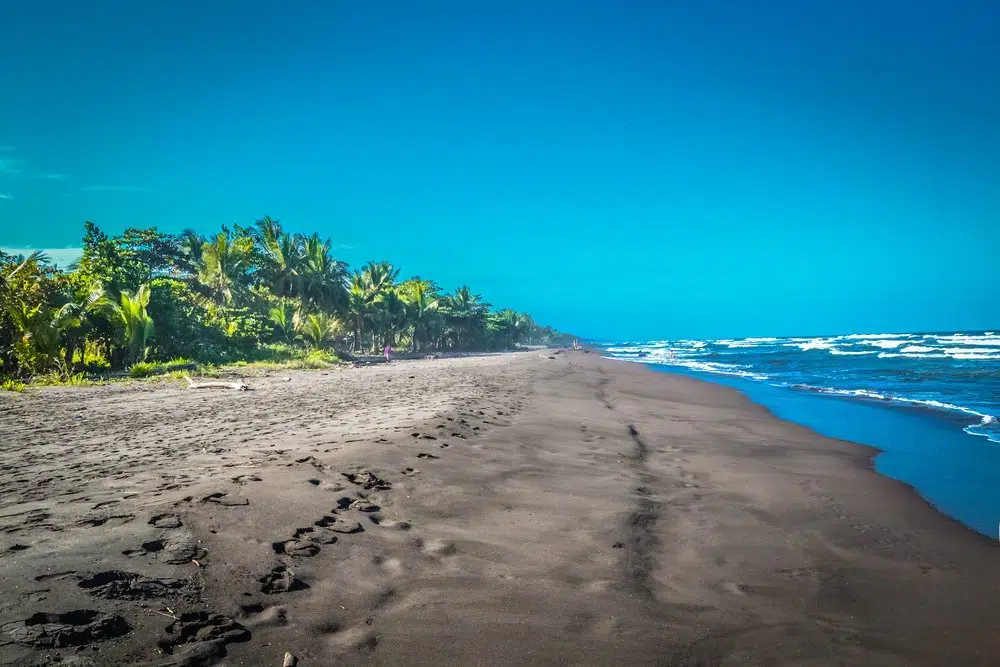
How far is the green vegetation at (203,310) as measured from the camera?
1541 cm

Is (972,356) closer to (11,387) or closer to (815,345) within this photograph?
(815,345)

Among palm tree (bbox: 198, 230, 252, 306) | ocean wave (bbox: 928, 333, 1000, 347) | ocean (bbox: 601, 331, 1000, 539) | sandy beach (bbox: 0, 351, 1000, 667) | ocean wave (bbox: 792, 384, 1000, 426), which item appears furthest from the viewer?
ocean wave (bbox: 928, 333, 1000, 347)

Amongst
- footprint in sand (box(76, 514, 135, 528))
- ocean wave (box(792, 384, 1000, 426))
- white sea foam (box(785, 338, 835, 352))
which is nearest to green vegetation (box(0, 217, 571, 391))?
footprint in sand (box(76, 514, 135, 528))

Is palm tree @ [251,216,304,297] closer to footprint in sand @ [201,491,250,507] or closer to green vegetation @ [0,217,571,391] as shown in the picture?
green vegetation @ [0,217,571,391]

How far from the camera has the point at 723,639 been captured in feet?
9.27

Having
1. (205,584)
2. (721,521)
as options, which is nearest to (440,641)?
(205,584)

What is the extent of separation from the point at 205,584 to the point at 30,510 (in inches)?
84.5

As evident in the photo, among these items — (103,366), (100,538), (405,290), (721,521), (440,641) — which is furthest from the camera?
(405,290)

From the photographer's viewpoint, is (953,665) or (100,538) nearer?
(953,665)

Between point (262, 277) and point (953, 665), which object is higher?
point (262, 277)

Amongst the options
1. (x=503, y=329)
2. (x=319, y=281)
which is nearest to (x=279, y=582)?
(x=319, y=281)

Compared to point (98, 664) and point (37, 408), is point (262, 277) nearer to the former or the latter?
point (37, 408)

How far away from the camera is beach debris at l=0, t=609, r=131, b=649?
2.11m

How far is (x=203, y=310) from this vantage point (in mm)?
27328
